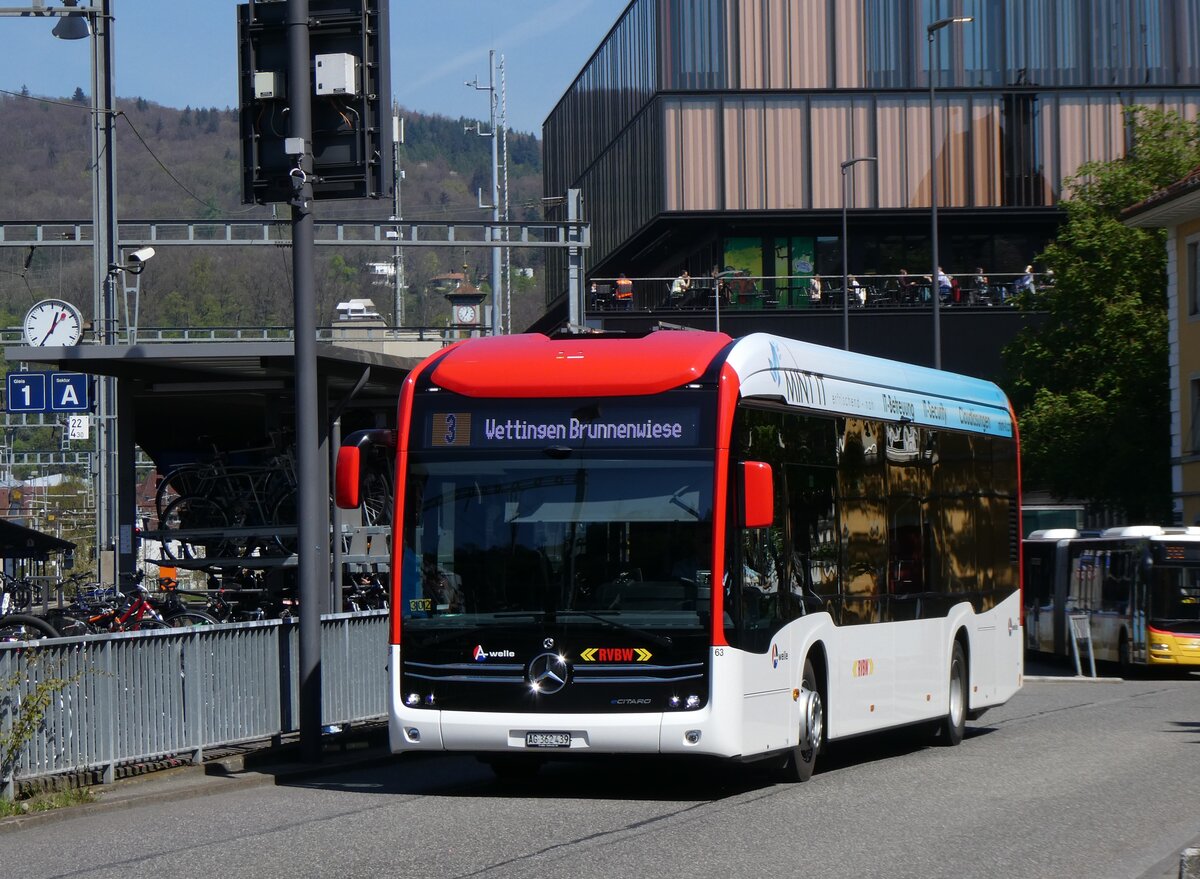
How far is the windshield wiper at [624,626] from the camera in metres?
12.5

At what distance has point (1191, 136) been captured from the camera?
52406 millimetres

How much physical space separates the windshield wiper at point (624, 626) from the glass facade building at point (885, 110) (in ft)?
167

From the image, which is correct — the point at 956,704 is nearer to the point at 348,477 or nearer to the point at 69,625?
the point at 348,477

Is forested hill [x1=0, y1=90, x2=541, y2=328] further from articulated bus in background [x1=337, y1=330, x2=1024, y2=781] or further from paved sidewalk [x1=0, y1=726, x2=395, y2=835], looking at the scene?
articulated bus in background [x1=337, y1=330, x2=1024, y2=781]

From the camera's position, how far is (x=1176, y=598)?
102 ft

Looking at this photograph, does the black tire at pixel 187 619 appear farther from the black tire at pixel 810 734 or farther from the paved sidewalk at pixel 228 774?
the black tire at pixel 810 734

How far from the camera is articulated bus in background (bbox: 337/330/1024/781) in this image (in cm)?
1250

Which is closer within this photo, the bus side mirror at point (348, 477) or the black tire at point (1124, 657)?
the bus side mirror at point (348, 477)

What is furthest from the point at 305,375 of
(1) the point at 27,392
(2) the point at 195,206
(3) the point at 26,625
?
(2) the point at 195,206

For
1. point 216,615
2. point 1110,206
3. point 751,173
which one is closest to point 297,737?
point 216,615

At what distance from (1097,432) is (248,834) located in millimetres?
40997

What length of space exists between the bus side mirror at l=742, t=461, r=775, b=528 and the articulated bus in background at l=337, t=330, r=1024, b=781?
0.02m

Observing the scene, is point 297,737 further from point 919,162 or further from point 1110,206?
point 919,162

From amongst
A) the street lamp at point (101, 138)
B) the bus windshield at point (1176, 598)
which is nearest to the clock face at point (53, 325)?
the street lamp at point (101, 138)
